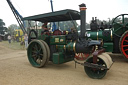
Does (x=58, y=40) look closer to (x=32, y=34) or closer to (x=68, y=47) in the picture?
(x=68, y=47)

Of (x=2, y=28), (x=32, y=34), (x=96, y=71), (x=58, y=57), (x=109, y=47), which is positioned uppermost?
(x=2, y=28)

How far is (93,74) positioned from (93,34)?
3.21m

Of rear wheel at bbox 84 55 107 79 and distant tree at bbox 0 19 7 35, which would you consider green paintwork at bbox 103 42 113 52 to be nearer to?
rear wheel at bbox 84 55 107 79

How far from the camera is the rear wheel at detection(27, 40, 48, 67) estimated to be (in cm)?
497

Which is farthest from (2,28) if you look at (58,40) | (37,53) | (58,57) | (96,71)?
(96,71)

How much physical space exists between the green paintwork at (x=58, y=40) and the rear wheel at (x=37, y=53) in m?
0.45

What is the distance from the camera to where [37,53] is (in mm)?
5383

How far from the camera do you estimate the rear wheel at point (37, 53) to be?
497 cm


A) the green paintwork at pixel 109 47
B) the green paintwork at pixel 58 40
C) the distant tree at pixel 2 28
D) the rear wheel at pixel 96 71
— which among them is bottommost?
the rear wheel at pixel 96 71

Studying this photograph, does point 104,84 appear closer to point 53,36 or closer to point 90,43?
point 90,43

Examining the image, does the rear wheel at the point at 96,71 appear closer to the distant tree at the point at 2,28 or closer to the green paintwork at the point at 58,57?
the green paintwork at the point at 58,57

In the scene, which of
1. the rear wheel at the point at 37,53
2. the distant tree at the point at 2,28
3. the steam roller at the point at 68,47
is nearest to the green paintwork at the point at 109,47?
the steam roller at the point at 68,47

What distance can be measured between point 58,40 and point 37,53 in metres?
1.00

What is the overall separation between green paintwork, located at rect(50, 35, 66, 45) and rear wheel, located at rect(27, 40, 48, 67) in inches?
17.6
